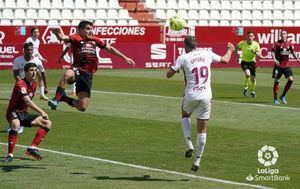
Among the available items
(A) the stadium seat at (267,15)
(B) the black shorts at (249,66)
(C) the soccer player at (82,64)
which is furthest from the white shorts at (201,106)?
(A) the stadium seat at (267,15)

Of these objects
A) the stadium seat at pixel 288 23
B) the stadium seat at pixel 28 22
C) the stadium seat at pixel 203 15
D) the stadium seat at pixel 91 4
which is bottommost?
the stadium seat at pixel 288 23

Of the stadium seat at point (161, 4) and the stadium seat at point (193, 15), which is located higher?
the stadium seat at point (161, 4)

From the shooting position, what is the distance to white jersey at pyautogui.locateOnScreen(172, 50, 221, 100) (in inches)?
505

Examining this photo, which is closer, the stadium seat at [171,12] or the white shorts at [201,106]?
the white shorts at [201,106]

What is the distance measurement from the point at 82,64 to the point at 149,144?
83.3 inches

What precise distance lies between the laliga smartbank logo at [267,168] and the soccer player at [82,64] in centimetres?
306

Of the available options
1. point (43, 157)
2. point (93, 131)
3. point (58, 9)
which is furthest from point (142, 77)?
point (43, 157)

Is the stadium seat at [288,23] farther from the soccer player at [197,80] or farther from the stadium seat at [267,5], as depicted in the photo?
the soccer player at [197,80]

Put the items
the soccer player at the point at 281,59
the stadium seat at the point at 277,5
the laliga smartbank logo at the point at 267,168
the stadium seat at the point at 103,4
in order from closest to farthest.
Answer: the laliga smartbank logo at the point at 267,168, the soccer player at the point at 281,59, the stadium seat at the point at 103,4, the stadium seat at the point at 277,5

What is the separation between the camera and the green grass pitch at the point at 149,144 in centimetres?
1241

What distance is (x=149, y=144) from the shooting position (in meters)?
16.1

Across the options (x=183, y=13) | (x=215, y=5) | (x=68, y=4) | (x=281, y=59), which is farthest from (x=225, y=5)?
(x=281, y=59)

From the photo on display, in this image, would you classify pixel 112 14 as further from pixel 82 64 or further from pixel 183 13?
pixel 82 64

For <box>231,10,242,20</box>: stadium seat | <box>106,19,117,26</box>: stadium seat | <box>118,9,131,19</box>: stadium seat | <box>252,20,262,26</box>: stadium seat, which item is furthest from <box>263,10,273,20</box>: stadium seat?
<box>106,19,117,26</box>: stadium seat
